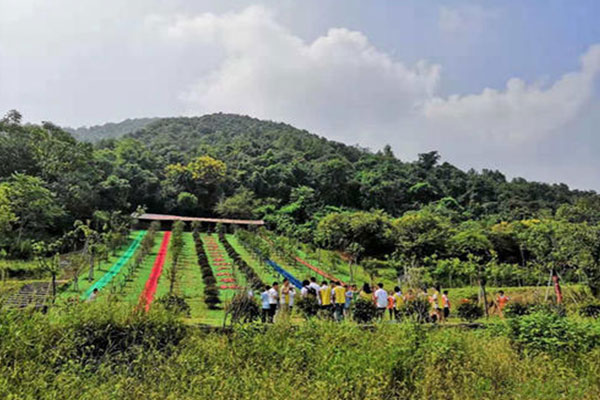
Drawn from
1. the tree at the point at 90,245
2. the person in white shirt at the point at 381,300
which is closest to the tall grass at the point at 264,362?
the person in white shirt at the point at 381,300

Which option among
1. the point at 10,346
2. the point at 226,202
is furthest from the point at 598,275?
the point at 226,202

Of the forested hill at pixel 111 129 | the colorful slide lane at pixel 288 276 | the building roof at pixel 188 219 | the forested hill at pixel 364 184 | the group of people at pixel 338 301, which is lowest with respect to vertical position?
the colorful slide lane at pixel 288 276

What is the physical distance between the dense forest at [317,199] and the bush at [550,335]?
28.4ft

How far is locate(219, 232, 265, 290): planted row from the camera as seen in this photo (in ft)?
46.9

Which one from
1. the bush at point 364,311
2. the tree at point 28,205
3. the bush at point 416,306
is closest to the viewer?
the bush at point 416,306

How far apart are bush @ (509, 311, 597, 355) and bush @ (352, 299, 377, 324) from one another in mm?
3880

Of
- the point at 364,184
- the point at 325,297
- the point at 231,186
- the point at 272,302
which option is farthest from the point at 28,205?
the point at 364,184

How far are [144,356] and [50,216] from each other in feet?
74.6

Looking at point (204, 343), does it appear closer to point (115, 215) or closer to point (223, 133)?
point (115, 215)

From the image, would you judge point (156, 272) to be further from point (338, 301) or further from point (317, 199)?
point (317, 199)

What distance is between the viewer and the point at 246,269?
18.2 metres

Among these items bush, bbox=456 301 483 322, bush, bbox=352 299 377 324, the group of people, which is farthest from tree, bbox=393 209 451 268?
bush, bbox=352 299 377 324

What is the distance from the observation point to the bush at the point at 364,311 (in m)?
9.66

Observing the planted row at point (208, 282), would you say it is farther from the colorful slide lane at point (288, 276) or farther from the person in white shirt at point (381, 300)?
the person in white shirt at point (381, 300)
